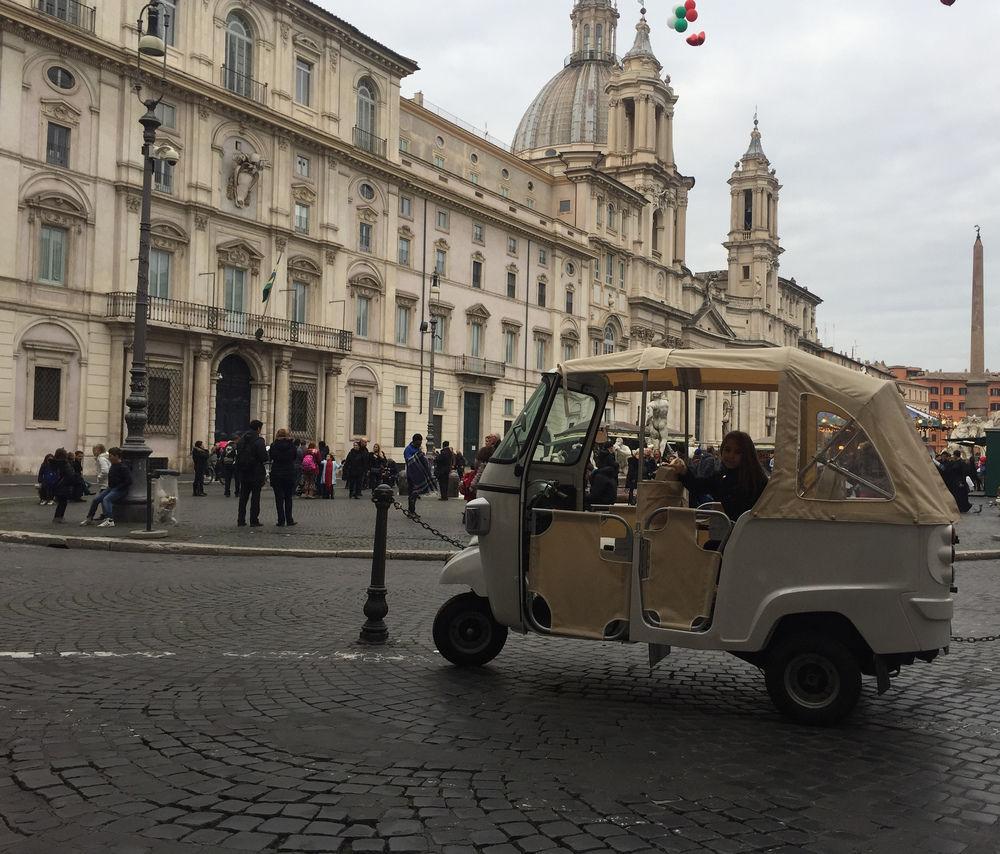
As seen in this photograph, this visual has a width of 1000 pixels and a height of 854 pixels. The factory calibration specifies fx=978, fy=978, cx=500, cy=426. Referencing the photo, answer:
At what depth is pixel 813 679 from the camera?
18.3ft

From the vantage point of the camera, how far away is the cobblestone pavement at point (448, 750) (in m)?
3.85

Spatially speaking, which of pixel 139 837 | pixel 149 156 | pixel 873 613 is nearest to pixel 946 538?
pixel 873 613

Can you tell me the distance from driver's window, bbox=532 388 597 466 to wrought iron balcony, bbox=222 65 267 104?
35604 millimetres

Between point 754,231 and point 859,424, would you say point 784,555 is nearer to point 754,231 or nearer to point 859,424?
point 859,424

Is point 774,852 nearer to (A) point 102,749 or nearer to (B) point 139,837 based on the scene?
(B) point 139,837

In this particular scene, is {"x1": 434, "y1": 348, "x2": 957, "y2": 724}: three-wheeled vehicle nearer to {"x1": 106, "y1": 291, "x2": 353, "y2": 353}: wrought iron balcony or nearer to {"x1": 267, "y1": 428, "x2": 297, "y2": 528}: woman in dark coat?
{"x1": 267, "y1": 428, "x2": 297, "y2": 528}: woman in dark coat

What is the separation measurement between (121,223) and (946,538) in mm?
33667

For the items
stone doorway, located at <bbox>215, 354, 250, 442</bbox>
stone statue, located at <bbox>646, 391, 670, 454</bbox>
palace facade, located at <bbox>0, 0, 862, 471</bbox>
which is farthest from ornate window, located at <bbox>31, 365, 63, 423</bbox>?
stone statue, located at <bbox>646, 391, 670, 454</bbox>

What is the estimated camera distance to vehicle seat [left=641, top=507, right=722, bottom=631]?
5758mm

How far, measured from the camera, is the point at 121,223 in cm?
3428

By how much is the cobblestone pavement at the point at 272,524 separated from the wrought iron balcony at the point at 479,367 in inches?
1075

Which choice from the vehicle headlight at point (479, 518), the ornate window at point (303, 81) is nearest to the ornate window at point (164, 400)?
the ornate window at point (303, 81)

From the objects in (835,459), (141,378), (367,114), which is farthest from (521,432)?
(367,114)

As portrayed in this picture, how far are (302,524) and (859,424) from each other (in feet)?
45.7
